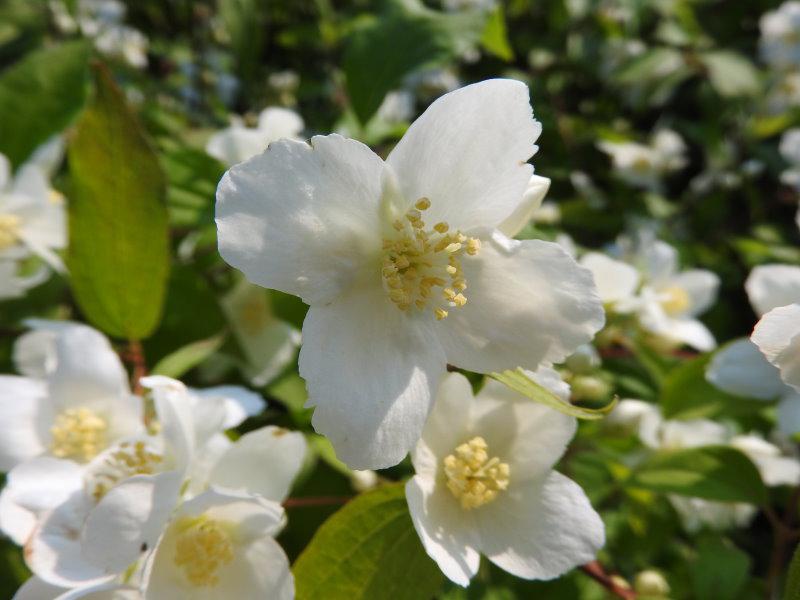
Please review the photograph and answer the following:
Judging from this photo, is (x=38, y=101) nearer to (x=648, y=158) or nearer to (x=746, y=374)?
(x=746, y=374)

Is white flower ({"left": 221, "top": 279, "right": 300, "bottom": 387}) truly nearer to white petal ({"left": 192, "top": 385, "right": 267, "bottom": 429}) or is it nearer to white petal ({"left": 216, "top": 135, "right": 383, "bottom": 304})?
white petal ({"left": 192, "top": 385, "right": 267, "bottom": 429})

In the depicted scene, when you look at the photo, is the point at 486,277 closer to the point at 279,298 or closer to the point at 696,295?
the point at 279,298

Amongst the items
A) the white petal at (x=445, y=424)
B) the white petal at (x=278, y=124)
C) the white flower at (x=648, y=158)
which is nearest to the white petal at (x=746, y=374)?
the white petal at (x=445, y=424)

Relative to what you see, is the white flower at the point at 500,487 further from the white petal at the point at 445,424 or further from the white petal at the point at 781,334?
the white petal at the point at 781,334

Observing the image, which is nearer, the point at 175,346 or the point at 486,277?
the point at 486,277

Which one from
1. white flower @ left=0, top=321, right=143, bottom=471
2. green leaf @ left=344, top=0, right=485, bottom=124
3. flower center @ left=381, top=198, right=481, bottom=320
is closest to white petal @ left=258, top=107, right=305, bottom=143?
Answer: green leaf @ left=344, top=0, right=485, bottom=124

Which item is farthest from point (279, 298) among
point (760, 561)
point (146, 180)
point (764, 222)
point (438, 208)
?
point (764, 222)

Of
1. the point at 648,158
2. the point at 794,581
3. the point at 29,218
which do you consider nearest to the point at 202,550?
the point at 794,581
